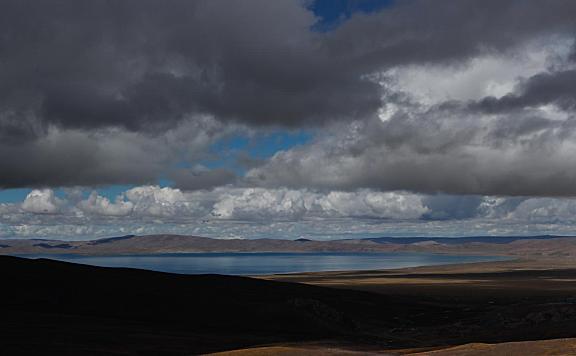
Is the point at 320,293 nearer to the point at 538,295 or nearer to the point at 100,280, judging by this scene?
the point at 100,280

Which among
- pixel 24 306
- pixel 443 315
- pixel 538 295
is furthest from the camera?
pixel 538 295

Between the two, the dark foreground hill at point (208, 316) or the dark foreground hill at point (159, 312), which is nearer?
the dark foreground hill at point (159, 312)

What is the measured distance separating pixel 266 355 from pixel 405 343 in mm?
24659

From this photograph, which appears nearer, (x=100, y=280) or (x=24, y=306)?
(x=24, y=306)

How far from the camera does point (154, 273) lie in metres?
119

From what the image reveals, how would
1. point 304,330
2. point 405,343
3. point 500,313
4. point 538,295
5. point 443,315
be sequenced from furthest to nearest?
point 538,295
point 443,315
point 500,313
point 304,330
point 405,343

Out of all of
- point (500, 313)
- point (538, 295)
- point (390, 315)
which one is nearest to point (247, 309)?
point (390, 315)

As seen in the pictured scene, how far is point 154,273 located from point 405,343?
6300 centimetres

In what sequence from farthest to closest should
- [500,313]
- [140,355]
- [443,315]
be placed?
[443,315]
[500,313]
[140,355]

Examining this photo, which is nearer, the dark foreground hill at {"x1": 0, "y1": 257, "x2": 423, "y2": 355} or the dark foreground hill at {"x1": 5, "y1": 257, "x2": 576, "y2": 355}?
the dark foreground hill at {"x1": 0, "y1": 257, "x2": 423, "y2": 355}

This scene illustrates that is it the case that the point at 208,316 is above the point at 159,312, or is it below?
below

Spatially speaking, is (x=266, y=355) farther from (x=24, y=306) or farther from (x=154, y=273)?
(x=154, y=273)

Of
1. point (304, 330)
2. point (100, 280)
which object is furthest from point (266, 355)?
point (100, 280)

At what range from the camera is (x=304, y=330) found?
7812cm
